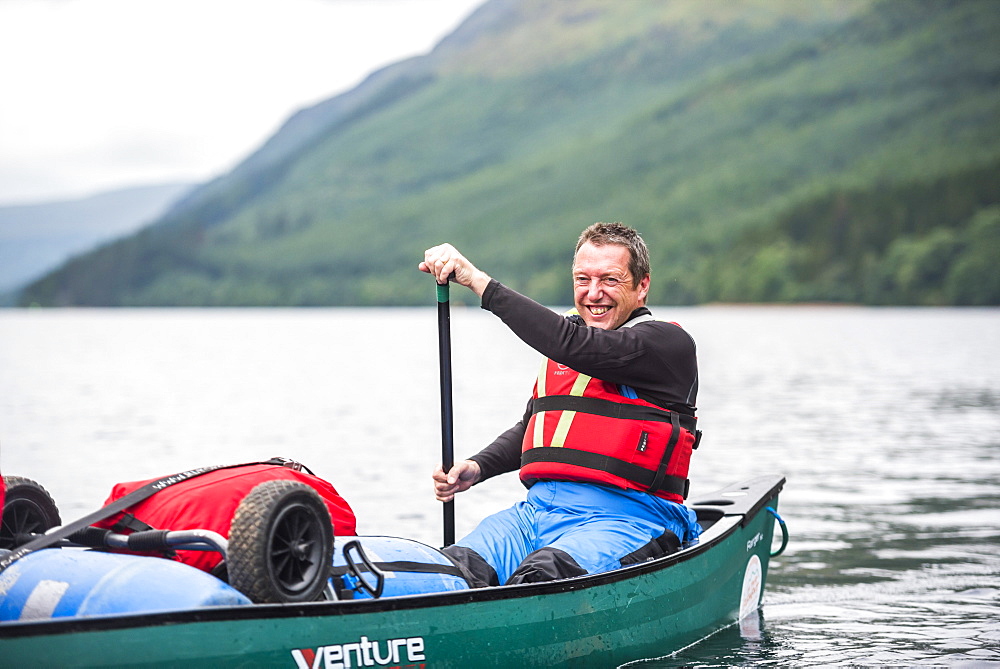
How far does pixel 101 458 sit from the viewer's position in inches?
612

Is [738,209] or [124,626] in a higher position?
[738,209]

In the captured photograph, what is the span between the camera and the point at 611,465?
5043mm

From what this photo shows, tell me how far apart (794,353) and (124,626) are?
39214mm

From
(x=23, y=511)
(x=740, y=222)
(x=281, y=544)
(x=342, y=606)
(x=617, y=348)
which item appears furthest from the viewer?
(x=740, y=222)

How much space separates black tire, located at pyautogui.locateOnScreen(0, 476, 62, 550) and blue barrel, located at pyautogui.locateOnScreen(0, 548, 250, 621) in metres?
0.69

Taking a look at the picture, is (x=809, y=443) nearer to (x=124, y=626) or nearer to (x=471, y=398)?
(x=471, y=398)

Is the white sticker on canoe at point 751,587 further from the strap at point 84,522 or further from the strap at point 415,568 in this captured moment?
the strap at point 84,522

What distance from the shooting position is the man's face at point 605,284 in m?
5.11

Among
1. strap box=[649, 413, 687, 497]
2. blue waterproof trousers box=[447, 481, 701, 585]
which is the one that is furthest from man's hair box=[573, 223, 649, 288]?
blue waterproof trousers box=[447, 481, 701, 585]

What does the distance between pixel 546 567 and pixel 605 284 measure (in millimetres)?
1214

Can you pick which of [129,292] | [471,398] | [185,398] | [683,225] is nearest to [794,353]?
[471,398]

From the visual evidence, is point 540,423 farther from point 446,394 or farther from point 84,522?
point 84,522

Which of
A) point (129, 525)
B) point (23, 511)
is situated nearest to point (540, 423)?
point (129, 525)

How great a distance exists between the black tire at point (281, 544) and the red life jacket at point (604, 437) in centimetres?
137
